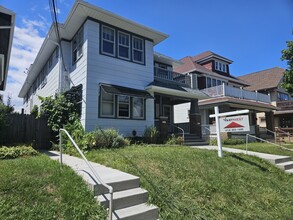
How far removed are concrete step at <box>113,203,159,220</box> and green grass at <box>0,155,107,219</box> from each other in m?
0.35

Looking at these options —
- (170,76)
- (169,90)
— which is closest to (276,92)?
(170,76)

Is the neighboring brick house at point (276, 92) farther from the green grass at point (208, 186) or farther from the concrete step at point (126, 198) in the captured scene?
the concrete step at point (126, 198)

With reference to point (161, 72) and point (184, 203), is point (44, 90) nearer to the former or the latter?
point (161, 72)

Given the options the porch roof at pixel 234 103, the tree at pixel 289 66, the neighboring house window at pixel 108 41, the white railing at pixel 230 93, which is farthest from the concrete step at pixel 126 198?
the tree at pixel 289 66

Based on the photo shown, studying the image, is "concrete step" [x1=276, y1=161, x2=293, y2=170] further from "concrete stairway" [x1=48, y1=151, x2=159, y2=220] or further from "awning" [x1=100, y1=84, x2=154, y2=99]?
"concrete stairway" [x1=48, y1=151, x2=159, y2=220]

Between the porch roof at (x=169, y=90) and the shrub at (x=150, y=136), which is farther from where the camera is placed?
the porch roof at (x=169, y=90)

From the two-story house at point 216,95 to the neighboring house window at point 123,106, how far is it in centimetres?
646

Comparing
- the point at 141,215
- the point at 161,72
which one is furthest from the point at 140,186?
the point at 161,72

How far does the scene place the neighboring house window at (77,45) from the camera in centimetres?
1243

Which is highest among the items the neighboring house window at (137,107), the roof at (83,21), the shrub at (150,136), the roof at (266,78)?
the roof at (266,78)

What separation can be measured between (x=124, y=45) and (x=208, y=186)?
9788 millimetres

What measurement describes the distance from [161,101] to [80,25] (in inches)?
323

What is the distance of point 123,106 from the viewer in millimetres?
12484

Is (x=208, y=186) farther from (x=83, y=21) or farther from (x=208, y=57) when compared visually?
(x=208, y=57)
